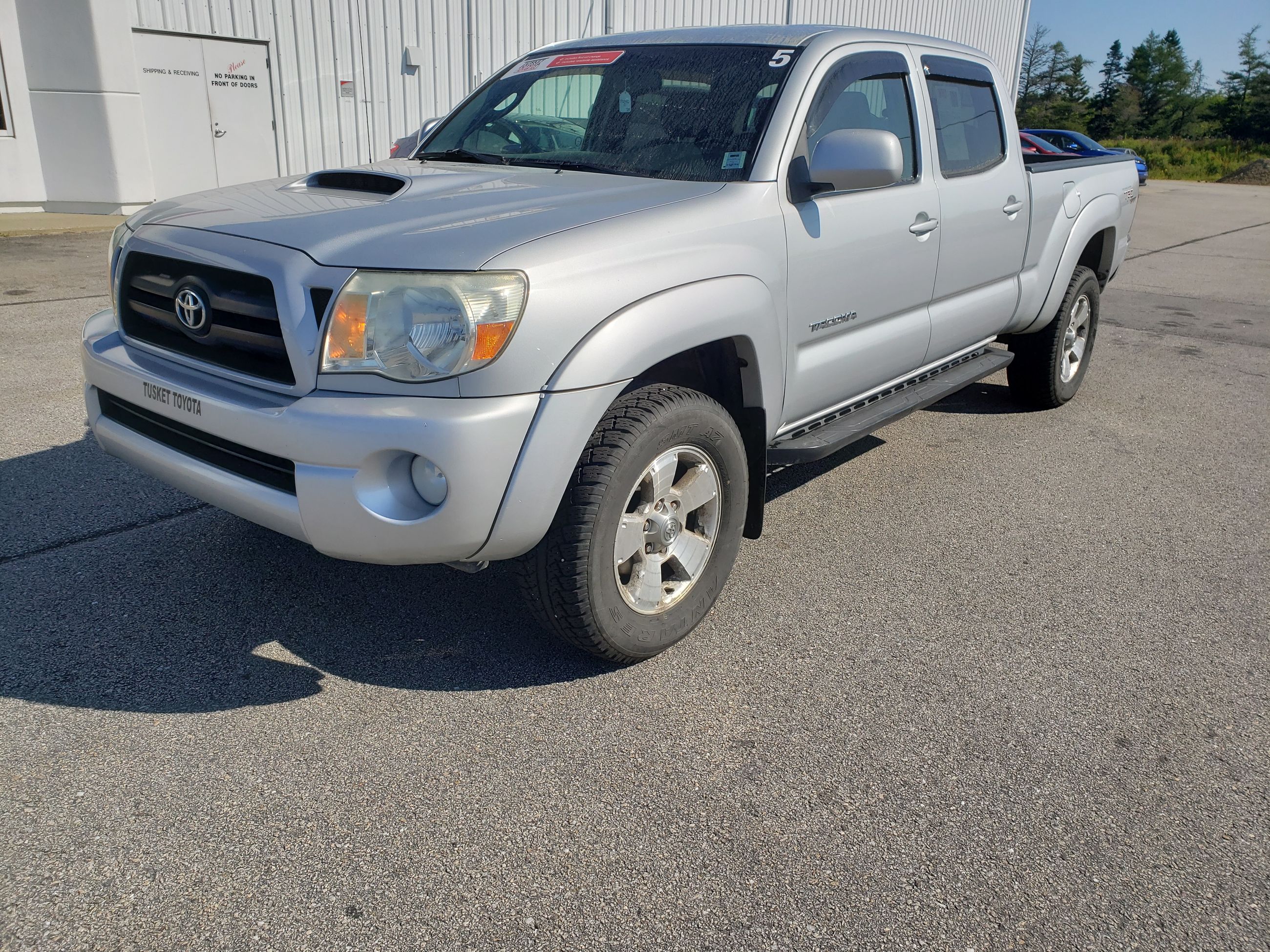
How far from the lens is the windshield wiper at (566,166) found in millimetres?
3469

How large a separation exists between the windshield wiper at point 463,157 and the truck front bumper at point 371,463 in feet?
5.03

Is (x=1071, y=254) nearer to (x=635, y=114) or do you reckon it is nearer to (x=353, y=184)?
(x=635, y=114)

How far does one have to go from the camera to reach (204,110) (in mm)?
14086

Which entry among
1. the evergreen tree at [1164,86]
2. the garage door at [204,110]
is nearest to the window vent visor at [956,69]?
the garage door at [204,110]

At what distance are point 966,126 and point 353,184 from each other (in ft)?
9.05

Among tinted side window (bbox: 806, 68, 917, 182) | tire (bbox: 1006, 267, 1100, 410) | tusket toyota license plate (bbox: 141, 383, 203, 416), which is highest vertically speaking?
tinted side window (bbox: 806, 68, 917, 182)

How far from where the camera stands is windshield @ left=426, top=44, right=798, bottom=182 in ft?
11.2

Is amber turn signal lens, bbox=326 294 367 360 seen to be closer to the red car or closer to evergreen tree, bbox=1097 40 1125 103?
the red car

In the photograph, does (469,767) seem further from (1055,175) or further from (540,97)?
(1055,175)

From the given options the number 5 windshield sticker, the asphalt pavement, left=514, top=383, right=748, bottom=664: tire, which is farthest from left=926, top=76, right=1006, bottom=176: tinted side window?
left=514, top=383, right=748, bottom=664: tire

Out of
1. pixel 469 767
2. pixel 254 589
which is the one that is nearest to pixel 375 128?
pixel 254 589

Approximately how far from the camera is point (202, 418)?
8.95 feet

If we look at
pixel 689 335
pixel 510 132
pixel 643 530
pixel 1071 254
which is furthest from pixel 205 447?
pixel 1071 254

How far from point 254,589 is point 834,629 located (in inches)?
77.2
